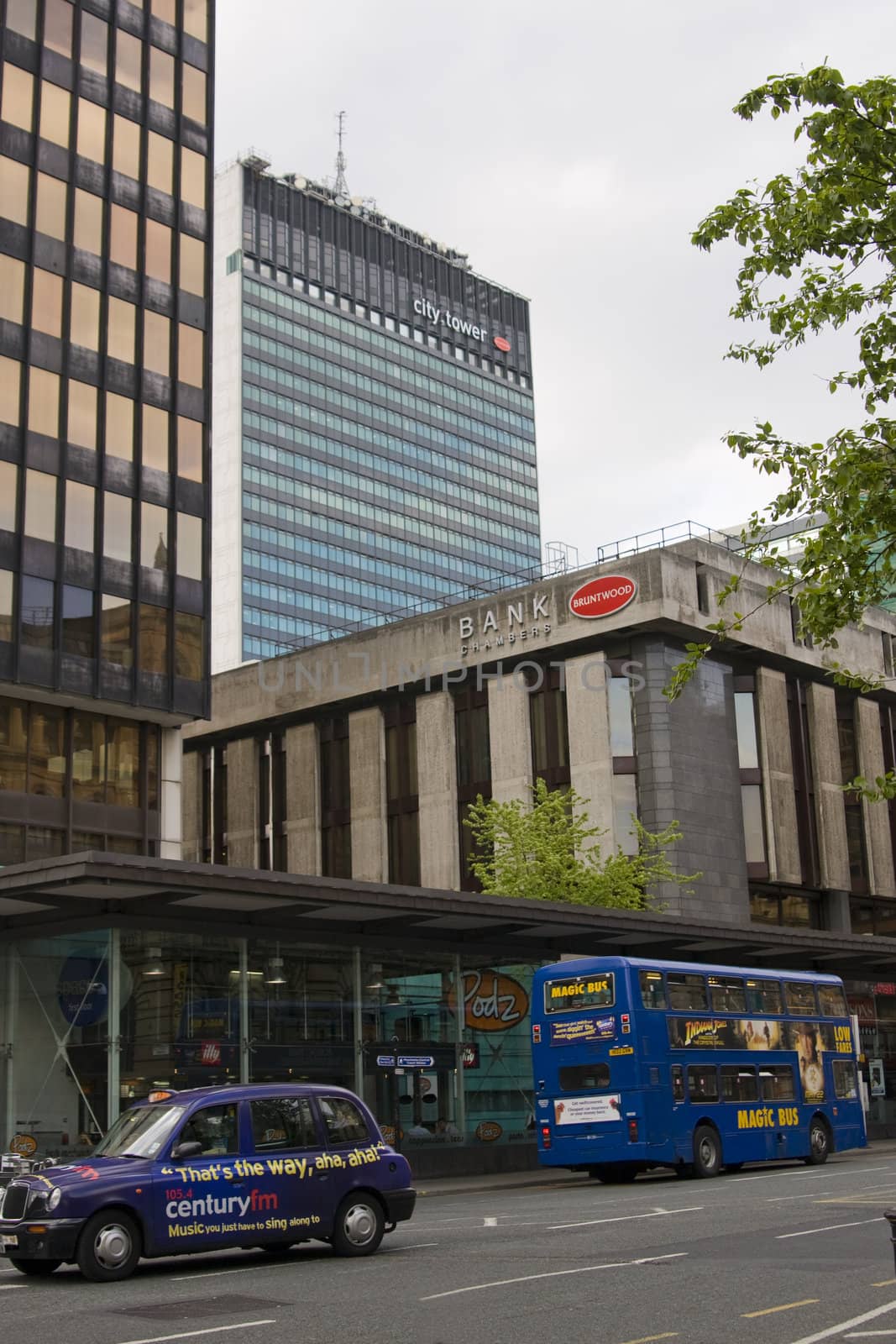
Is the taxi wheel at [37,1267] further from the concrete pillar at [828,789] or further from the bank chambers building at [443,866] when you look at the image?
the concrete pillar at [828,789]

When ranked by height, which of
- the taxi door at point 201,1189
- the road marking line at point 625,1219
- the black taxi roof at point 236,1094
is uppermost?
the black taxi roof at point 236,1094

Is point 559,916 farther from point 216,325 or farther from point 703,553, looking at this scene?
point 216,325

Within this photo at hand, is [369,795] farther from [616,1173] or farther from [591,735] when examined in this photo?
[616,1173]

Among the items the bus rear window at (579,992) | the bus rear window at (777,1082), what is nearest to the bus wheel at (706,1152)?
the bus rear window at (777,1082)

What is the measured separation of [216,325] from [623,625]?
360 ft

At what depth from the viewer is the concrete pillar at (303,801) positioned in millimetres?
65875

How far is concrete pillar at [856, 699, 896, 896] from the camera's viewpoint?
210ft

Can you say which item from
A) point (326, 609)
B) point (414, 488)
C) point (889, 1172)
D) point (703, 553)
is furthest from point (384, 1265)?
point (414, 488)

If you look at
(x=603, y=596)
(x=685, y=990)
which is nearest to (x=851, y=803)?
(x=603, y=596)

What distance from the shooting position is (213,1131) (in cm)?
1641

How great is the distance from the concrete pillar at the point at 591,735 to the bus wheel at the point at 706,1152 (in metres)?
25.1

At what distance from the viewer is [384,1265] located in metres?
15.8

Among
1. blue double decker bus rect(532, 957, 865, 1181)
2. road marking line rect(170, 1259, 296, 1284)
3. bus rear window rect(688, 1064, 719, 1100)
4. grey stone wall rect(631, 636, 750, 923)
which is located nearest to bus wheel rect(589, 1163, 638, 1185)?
blue double decker bus rect(532, 957, 865, 1181)

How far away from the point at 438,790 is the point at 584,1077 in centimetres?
3295
